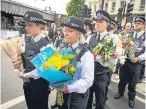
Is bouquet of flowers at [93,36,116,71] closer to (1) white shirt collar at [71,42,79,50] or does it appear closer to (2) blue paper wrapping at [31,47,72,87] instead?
(1) white shirt collar at [71,42,79,50]

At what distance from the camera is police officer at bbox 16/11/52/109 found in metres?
2.93

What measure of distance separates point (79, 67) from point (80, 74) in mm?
95

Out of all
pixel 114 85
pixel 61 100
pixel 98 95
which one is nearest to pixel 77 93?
pixel 61 100

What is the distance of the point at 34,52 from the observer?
2918mm

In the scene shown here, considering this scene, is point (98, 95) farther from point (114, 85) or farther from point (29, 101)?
point (114, 85)

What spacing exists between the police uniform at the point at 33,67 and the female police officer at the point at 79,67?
467mm

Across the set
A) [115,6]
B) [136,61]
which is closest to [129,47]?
[136,61]

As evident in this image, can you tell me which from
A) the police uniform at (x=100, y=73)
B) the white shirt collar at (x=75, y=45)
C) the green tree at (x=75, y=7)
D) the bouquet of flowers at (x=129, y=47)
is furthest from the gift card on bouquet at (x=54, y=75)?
the green tree at (x=75, y=7)

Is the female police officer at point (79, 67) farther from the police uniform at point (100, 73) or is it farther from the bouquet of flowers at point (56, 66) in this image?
the police uniform at point (100, 73)

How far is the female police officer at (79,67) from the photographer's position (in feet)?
7.90

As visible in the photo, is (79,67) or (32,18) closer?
(79,67)

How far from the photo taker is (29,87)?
10.1 feet

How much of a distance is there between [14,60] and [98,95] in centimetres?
181

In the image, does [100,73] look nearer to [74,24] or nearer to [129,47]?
[129,47]
